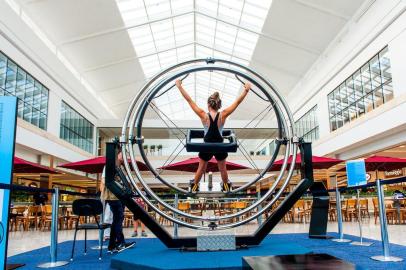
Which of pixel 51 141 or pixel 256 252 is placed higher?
pixel 51 141

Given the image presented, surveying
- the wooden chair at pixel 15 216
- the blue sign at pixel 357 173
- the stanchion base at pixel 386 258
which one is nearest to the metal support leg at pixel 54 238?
the stanchion base at pixel 386 258

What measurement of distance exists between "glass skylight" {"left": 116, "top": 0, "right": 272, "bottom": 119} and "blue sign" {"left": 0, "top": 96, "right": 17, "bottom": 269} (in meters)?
11.8

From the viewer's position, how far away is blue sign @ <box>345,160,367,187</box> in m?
5.94

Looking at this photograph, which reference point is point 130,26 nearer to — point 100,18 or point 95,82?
point 100,18

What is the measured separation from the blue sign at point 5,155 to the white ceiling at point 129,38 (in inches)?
474

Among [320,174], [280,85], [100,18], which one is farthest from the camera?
[280,85]

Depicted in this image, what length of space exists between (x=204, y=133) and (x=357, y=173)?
2663 millimetres

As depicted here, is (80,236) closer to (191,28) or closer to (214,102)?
(214,102)

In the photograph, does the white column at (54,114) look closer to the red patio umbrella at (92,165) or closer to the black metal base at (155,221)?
the red patio umbrella at (92,165)

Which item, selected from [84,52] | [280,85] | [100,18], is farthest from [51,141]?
[280,85]

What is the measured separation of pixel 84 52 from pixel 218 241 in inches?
637

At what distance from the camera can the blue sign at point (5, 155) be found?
148 inches

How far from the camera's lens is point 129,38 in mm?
18859

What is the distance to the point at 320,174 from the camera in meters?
21.3
